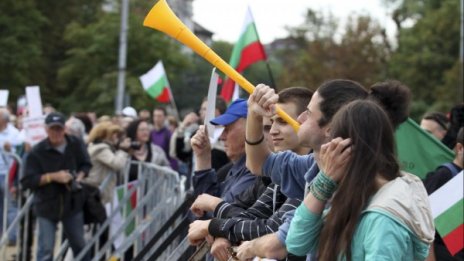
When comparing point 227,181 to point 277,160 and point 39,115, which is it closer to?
point 277,160

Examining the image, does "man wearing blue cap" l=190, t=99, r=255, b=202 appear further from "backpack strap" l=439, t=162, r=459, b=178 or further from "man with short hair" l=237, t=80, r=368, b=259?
"backpack strap" l=439, t=162, r=459, b=178

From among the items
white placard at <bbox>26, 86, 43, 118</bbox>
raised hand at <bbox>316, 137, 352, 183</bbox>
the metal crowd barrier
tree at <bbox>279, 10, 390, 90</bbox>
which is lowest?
tree at <bbox>279, 10, 390, 90</bbox>

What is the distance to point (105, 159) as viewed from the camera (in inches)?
413

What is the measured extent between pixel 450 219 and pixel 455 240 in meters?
0.15

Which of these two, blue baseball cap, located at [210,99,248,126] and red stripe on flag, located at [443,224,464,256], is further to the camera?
red stripe on flag, located at [443,224,464,256]

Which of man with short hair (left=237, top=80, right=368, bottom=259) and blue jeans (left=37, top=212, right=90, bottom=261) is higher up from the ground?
man with short hair (left=237, top=80, right=368, bottom=259)

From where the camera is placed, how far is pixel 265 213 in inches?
181

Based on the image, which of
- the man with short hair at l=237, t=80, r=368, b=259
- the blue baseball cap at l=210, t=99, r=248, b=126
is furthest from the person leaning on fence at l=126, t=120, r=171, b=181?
the man with short hair at l=237, t=80, r=368, b=259

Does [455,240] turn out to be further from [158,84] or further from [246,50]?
[158,84]

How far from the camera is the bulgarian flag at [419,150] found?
659 centimetres

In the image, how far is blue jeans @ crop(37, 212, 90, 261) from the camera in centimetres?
945

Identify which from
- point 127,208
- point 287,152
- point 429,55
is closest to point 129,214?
point 127,208

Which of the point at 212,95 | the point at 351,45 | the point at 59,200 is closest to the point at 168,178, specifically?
the point at 59,200

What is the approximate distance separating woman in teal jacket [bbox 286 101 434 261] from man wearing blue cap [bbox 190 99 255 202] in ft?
6.20
